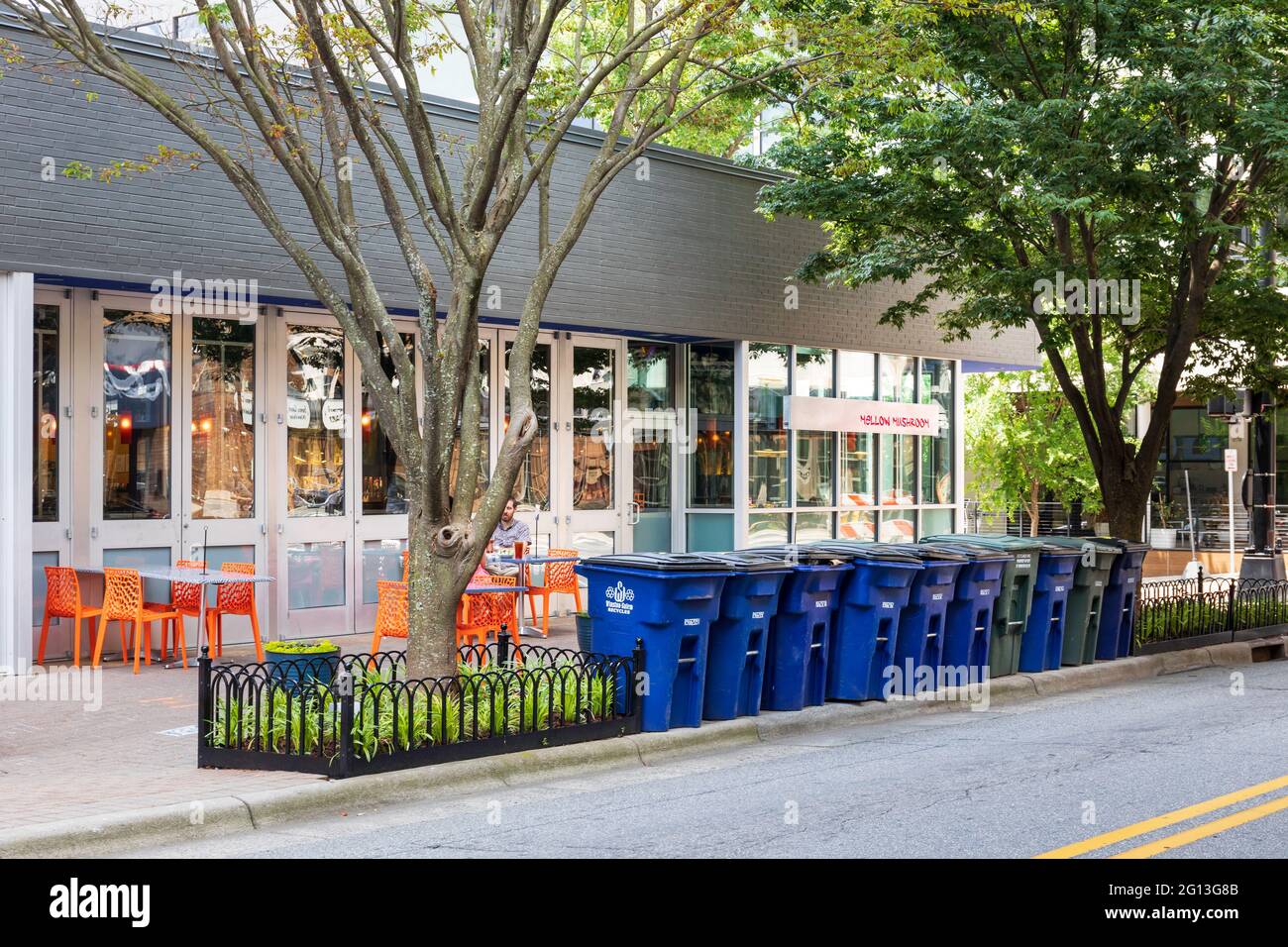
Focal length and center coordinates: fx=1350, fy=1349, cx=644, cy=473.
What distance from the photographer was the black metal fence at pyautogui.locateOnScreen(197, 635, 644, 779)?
8305 millimetres

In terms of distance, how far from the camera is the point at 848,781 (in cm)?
871

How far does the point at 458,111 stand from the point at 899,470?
9.57 metres

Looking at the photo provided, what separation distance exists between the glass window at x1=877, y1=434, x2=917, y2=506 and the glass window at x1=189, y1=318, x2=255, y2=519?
1024 centimetres

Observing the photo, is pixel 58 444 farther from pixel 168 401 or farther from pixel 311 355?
pixel 311 355

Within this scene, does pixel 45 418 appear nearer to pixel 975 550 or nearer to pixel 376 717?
pixel 376 717

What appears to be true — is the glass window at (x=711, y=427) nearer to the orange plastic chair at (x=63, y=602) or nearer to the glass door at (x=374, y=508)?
the glass door at (x=374, y=508)

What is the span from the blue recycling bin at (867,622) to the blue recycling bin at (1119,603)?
4.04m

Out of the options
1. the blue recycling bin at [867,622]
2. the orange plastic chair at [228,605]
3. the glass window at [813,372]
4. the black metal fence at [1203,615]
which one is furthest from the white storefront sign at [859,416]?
the orange plastic chair at [228,605]

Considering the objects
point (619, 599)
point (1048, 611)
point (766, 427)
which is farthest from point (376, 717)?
point (766, 427)

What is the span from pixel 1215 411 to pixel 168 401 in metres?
18.9

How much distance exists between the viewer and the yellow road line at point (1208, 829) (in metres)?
6.65

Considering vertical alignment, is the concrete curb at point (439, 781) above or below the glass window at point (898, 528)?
below

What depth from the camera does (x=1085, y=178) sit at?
14180 millimetres

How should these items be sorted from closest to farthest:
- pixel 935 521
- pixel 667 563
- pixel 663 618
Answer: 1. pixel 663 618
2. pixel 667 563
3. pixel 935 521
